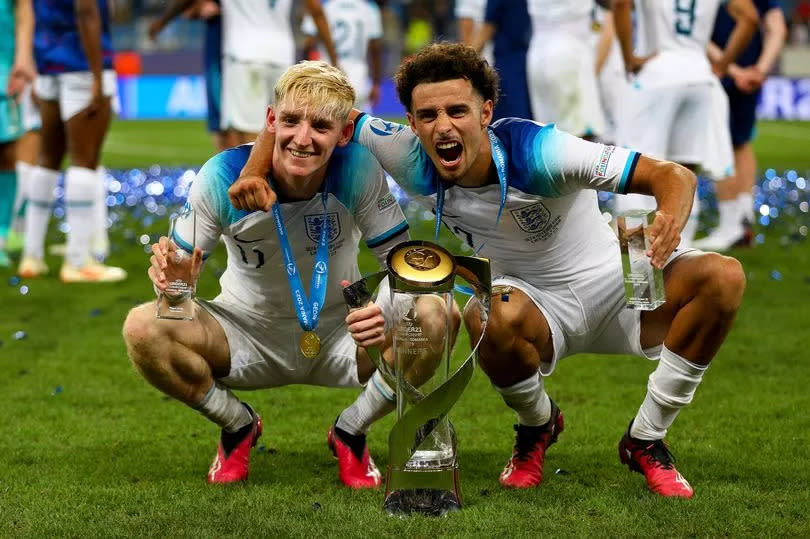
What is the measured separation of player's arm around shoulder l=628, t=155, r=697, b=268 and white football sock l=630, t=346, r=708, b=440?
0.49m

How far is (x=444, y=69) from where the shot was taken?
12.4 feet

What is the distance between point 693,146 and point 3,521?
17.5 ft

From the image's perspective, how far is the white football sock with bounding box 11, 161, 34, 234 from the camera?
9117 mm

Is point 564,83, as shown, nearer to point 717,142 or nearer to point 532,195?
point 717,142

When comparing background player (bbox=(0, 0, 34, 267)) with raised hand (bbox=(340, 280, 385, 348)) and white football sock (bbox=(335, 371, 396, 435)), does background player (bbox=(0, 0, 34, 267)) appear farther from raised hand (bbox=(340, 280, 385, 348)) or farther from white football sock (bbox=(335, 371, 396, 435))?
raised hand (bbox=(340, 280, 385, 348))

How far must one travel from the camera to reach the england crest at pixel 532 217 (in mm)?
3910

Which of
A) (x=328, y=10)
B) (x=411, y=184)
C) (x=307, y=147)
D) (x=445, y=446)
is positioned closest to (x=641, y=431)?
(x=445, y=446)

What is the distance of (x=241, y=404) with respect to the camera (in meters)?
4.14

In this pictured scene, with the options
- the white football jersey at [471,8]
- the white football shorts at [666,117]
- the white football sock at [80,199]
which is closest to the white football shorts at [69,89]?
the white football sock at [80,199]

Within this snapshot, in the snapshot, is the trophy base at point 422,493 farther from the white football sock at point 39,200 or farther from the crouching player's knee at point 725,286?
the white football sock at point 39,200

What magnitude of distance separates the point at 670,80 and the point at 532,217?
408 centimetres

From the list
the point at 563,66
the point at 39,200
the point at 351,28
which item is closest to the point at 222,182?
the point at 39,200

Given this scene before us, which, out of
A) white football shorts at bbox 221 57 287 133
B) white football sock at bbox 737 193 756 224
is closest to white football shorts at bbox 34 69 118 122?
white football shorts at bbox 221 57 287 133

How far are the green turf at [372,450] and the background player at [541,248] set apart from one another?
0.74ft
